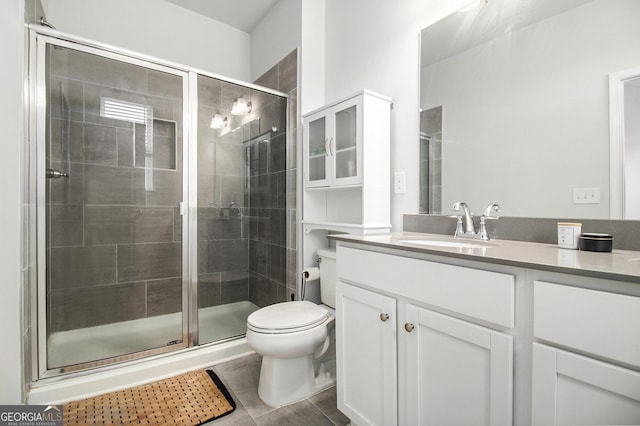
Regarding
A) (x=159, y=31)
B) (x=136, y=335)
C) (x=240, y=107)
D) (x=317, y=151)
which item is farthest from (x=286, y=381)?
(x=159, y=31)

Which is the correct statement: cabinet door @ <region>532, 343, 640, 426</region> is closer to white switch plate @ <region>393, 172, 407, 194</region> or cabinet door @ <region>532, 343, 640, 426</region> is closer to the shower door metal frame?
white switch plate @ <region>393, 172, 407, 194</region>

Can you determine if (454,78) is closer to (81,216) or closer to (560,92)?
(560,92)

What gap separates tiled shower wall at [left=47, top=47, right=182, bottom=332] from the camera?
1.66 m

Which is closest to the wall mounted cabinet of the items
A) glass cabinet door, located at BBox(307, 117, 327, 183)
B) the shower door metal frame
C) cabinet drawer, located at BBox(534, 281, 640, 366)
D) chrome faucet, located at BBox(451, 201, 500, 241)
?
glass cabinet door, located at BBox(307, 117, 327, 183)

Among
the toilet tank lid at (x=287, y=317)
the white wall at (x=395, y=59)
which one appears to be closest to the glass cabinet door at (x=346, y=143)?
the white wall at (x=395, y=59)

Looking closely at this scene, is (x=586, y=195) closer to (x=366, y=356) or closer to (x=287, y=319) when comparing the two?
(x=366, y=356)

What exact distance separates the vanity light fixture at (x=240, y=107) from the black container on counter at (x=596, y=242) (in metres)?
2.10

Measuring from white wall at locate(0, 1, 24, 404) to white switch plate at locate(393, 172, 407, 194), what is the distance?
187 centimetres

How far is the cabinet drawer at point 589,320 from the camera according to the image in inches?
23.7

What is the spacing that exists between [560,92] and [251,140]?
1.85 m

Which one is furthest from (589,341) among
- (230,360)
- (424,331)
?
(230,360)

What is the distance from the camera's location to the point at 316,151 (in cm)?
209

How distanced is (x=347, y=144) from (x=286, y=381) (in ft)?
4.48

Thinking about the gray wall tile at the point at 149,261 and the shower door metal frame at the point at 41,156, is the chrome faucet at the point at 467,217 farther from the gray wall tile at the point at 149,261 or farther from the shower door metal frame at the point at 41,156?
the shower door metal frame at the point at 41,156
